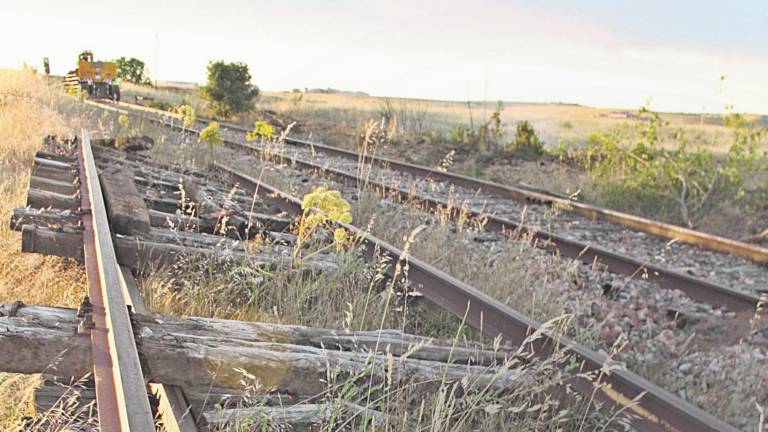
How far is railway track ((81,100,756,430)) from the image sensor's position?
2.70m

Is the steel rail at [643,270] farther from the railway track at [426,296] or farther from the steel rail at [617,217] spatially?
the railway track at [426,296]

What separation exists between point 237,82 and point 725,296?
879 inches

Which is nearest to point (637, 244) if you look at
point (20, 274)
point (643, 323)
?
point (643, 323)

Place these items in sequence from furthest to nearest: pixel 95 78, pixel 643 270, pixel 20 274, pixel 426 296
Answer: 1. pixel 95 78
2. pixel 643 270
3. pixel 426 296
4. pixel 20 274

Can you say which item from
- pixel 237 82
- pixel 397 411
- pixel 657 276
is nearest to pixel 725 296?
pixel 657 276

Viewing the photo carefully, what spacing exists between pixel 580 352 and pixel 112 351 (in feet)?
6.93

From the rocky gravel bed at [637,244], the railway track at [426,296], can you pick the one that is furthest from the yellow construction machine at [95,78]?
the railway track at [426,296]

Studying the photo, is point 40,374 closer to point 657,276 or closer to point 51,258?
point 51,258

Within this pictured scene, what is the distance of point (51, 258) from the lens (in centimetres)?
402

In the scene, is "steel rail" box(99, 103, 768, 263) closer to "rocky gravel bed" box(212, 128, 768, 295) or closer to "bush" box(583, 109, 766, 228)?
"rocky gravel bed" box(212, 128, 768, 295)

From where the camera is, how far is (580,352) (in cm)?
316

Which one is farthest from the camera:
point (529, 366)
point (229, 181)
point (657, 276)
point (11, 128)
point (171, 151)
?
point (171, 151)

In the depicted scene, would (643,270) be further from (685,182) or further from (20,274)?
(20,274)

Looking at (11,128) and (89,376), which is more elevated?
(11,128)
